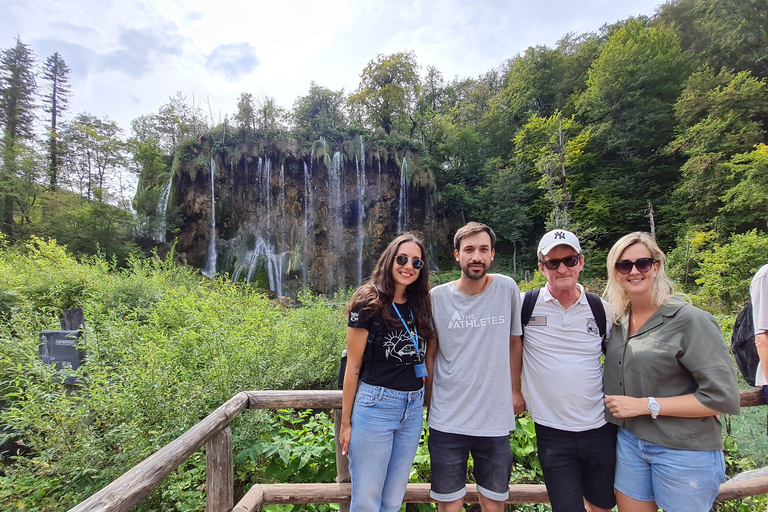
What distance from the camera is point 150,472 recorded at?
1.22m

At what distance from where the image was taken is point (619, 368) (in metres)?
1.53

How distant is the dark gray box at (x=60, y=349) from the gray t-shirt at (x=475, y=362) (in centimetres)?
378

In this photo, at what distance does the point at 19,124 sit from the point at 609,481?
32015 mm

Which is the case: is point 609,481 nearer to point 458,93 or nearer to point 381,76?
point 381,76

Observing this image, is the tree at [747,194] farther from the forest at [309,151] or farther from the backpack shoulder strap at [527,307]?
the backpack shoulder strap at [527,307]

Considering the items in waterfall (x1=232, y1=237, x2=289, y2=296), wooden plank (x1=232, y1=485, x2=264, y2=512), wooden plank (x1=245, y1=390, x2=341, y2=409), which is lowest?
wooden plank (x1=232, y1=485, x2=264, y2=512)

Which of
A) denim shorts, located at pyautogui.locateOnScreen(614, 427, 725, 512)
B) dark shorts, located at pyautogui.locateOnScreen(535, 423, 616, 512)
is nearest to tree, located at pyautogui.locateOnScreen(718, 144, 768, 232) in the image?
denim shorts, located at pyautogui.locateOnScreen(614, 427, 725, 512)

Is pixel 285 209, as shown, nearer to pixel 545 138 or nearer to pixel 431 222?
pixel 431 222

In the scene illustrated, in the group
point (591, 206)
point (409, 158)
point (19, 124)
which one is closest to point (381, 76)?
point (409, 158)

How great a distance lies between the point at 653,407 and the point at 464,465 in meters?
0.94

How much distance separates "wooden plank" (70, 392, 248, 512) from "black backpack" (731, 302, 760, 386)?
9.65 ft

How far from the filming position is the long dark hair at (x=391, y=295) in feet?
5.35

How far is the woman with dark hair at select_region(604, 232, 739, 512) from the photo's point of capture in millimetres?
1319

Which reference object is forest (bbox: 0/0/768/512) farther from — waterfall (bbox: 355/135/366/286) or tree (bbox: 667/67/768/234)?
waterfall (bbox: 355/135/366/286)
